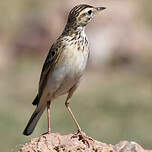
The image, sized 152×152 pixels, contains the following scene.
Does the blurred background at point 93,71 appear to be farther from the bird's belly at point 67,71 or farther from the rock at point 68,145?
the rock at point 68,145

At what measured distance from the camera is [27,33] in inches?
979

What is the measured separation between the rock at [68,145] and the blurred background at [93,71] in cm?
612

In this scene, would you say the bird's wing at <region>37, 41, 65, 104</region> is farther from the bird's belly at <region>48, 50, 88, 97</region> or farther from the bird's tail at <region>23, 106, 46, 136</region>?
the bird's tail at <region>23, 106, 46, 136</region>

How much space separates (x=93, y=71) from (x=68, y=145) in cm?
1371

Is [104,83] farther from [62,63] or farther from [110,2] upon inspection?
[62,63]

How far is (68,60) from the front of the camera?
1026 centimetres

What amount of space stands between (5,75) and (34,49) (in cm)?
241

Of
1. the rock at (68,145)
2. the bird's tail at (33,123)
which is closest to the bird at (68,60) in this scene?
the bird's tail at (33,123)

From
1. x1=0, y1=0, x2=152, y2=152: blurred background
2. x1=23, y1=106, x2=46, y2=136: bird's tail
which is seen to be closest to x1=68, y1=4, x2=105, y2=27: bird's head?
x1=23, y1=106, x2=46, y2=136: bird's tail

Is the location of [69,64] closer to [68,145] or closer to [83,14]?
[83,14]

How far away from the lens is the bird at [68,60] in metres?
10.2

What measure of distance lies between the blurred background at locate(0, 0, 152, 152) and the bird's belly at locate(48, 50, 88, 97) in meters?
4.82

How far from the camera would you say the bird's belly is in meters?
10.2

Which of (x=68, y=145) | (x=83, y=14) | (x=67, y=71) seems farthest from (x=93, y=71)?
(x=68, y=145)
